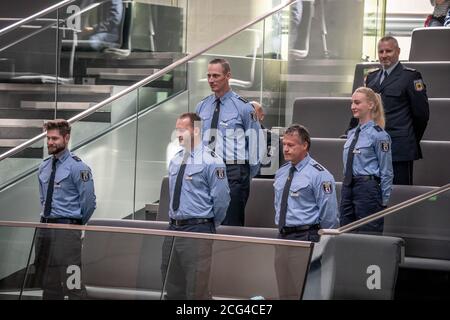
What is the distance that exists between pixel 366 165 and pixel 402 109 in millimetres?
879

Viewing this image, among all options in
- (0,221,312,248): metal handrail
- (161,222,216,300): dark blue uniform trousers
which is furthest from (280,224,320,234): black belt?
(161,222,216,300): dark blue uniform trousers

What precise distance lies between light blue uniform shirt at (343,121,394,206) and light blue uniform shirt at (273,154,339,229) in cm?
49

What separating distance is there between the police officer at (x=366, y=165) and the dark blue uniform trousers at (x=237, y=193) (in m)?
0.62

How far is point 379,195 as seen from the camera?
6582 millimetres

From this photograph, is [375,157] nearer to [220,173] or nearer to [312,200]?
[312,200]

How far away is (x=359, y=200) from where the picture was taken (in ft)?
21.7

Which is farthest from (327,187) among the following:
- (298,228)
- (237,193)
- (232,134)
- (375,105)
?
(232,134)

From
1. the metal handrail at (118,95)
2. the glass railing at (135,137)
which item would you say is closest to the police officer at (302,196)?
the glass railing at (135,137)

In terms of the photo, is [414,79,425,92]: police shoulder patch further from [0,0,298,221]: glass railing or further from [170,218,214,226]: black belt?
[170,218,214,226]: black belt

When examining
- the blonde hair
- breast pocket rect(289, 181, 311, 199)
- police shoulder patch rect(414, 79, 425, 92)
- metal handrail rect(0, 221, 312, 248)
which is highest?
police shoulder patch rect(414, 79, 425, 92)

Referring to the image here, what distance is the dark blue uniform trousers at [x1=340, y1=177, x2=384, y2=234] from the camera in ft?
21.5

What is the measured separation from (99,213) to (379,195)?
2.00 meters
